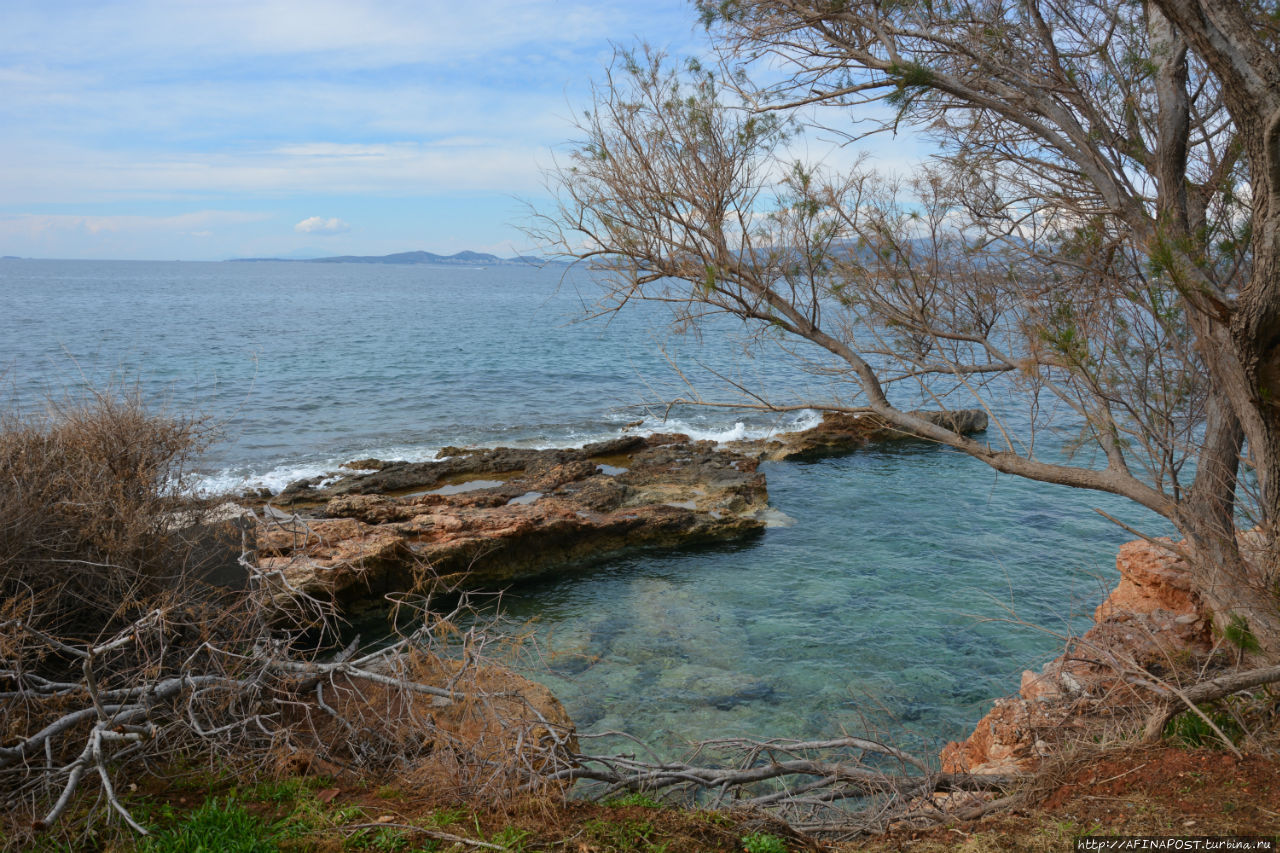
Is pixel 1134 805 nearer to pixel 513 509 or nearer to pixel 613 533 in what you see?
pixel 613 533

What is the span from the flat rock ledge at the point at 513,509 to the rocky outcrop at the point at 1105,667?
2.27 m

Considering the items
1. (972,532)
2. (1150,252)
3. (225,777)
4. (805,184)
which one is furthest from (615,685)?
(972,532)

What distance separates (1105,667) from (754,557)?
6.90 metres

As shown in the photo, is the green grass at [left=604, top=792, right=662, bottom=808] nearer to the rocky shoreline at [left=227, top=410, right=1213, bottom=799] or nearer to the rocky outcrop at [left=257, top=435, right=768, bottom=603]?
the rocky shoreline at [left=227, top=410, right=1213, bottom=799]

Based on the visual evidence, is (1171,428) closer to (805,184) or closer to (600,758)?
(805,184)

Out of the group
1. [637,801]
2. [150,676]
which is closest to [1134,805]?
[637,801]

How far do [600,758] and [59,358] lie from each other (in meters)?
37.8

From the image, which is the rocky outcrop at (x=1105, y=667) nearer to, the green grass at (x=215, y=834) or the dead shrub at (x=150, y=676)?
the dead shrub at (x=150, y=676)

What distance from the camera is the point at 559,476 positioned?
50.0 feet

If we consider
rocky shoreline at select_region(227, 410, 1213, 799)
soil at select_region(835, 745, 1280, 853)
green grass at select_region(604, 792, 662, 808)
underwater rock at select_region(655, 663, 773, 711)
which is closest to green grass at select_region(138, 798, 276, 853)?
rocky shoreline at select_region(227, 410, 1213, 799)

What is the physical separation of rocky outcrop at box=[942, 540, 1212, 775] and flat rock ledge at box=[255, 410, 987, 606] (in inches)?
89.3

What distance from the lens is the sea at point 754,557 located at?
26.2 feet

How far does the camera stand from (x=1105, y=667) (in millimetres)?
5762

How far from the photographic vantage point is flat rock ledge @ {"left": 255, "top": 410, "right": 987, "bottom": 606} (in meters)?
9.98
